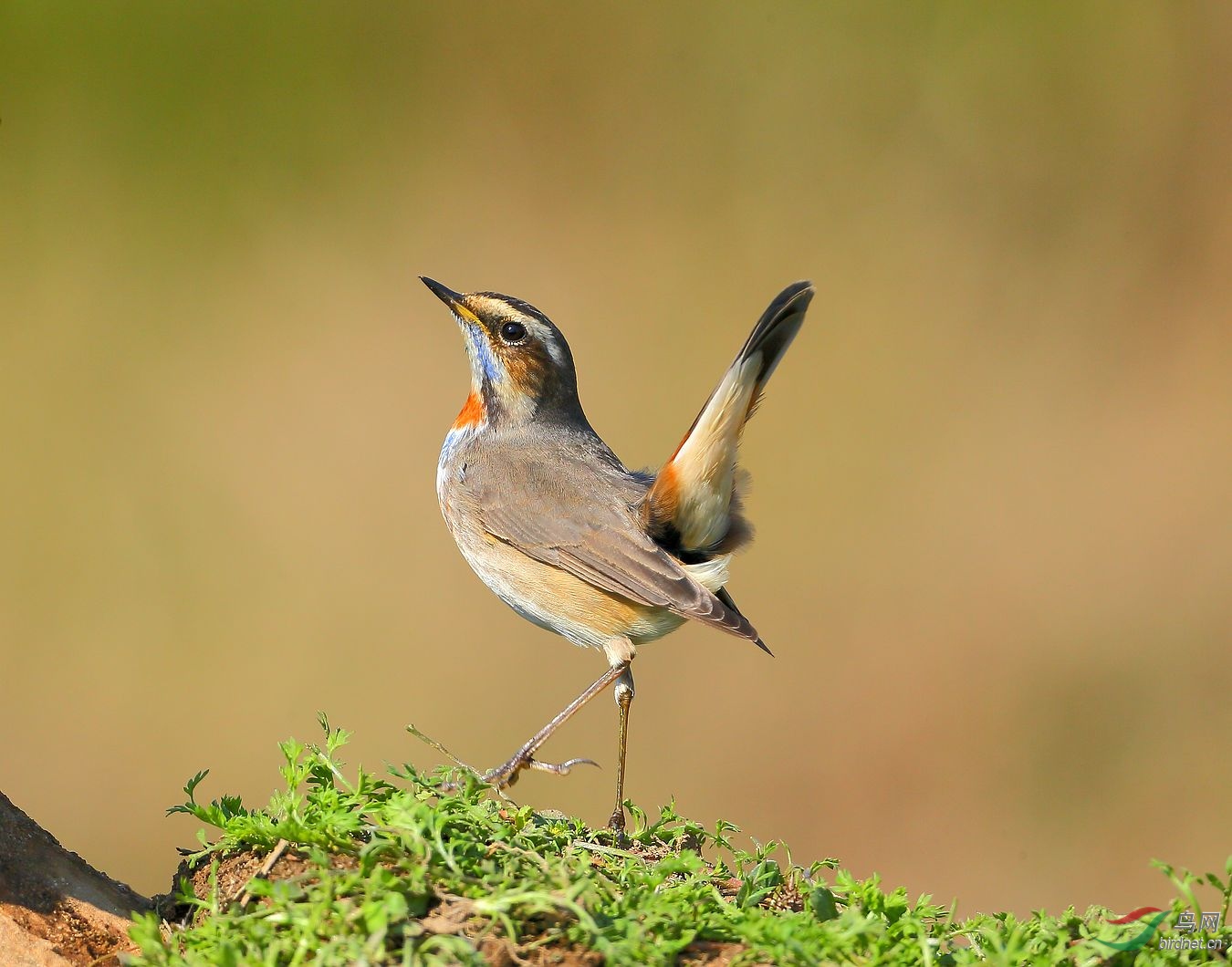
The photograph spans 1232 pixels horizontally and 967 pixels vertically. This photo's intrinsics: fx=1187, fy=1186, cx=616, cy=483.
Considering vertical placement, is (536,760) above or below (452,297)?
below

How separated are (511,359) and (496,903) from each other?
11.8 feet

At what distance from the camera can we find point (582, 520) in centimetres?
488

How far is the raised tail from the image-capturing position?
425 centimetres

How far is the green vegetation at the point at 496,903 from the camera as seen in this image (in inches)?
78.9

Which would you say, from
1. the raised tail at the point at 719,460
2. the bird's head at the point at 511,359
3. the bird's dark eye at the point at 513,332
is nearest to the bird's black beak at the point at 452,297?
the bird's head at the point at 511,359

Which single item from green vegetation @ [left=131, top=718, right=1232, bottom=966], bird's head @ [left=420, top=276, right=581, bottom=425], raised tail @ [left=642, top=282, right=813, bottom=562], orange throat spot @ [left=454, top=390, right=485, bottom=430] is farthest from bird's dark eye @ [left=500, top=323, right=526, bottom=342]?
green vegetation @ [left=131, top=718, right=1232, bottom=966]

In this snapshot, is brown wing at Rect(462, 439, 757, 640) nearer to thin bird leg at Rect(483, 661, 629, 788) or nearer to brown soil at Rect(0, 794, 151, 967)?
thin bird leg at Rect(483, 661, 629, 788)

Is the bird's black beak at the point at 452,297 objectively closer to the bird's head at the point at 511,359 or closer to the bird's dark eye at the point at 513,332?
the bird's head at the point at 511,359

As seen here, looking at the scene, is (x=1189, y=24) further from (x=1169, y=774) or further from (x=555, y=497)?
(x=555, y=497)

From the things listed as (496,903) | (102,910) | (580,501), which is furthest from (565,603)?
(496,903)

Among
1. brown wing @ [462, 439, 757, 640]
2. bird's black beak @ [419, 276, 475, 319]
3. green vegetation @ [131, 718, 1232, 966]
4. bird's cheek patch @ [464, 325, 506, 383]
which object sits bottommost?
green vegetation @ [131, 718, 1232, 966]

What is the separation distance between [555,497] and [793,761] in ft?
12.4

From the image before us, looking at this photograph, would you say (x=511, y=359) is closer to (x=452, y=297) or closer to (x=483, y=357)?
(x=483, y=357)

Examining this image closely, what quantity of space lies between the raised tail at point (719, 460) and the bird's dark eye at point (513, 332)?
1.08 m
